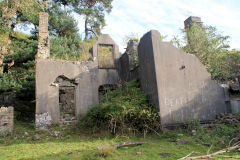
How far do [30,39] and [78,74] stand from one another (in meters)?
7.68

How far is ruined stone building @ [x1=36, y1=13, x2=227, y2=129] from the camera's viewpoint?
815 centimetres

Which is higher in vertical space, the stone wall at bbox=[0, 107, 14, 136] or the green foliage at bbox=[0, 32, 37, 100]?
the green foliage at bbox=[0, 32, 37, 100]

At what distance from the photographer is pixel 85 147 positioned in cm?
651

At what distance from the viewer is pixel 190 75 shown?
8711mm

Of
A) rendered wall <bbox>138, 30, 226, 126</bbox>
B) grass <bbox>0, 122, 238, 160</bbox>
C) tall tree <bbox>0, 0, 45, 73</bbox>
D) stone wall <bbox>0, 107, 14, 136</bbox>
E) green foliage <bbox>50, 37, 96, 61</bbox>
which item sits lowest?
grass <bbox>0, 122, 238, 160</bbox>

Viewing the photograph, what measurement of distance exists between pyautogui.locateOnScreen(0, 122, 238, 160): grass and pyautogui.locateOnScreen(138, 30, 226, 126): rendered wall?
1.08m

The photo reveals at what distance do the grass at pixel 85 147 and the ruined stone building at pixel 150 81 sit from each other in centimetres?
90

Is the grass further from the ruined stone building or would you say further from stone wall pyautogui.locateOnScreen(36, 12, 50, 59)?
stone wall pyautogui.locateOnScreen(36, 12, 50, 59)

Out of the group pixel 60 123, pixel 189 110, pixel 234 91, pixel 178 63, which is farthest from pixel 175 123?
pixel 60 123

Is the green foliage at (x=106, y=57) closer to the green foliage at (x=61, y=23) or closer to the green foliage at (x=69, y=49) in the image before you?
the green foliage at (x=69, y=49)

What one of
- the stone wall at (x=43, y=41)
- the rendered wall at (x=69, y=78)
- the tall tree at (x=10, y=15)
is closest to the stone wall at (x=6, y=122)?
the rendered wall at (x=69, y=78)

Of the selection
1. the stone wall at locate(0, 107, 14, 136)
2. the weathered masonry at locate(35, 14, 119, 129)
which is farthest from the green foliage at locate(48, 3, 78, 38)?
the stone wall at locate(0, 107, 14, 136)

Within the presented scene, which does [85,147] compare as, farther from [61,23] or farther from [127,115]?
[61,23]

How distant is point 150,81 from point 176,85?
1.17 metres
